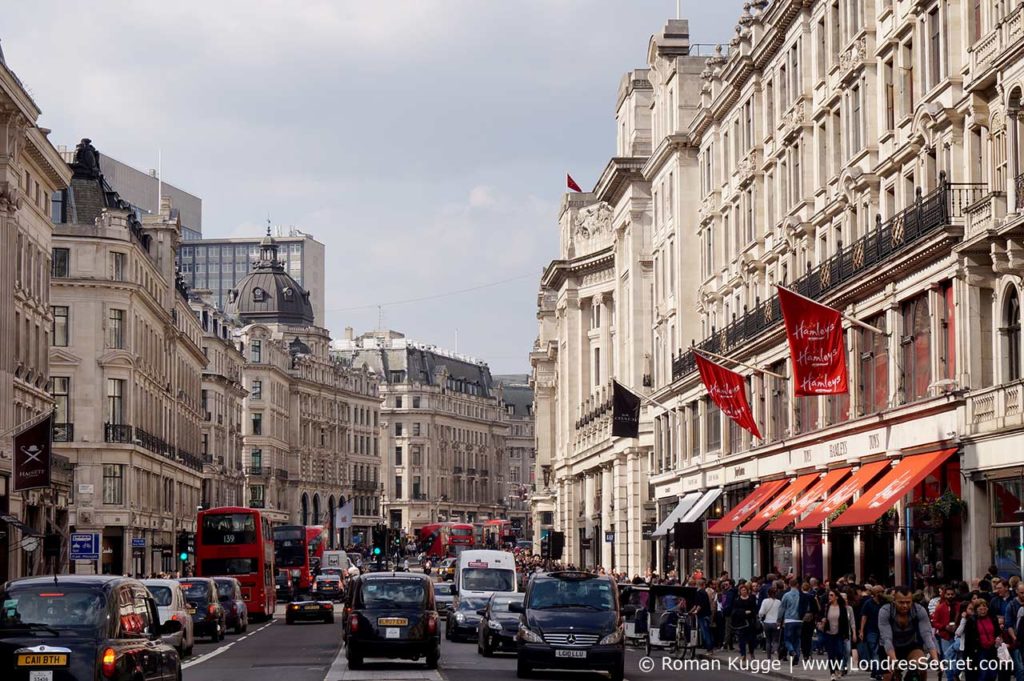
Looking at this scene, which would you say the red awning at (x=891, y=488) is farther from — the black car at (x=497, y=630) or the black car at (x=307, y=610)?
the black car at (x=307, y=610)

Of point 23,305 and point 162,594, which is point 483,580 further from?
point 23,305

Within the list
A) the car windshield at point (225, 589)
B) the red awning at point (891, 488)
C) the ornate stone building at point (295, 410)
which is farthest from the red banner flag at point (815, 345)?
the ornate stone building at point (295, 410)

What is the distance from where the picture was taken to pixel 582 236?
110 meters

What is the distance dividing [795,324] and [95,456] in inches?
2079

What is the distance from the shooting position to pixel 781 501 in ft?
165

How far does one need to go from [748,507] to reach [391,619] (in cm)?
2315

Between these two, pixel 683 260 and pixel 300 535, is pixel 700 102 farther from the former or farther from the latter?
pixel 300 535

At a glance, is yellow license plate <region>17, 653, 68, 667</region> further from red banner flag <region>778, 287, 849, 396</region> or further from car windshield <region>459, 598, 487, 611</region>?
car windshield <region>459, 598, 487, 611</region>

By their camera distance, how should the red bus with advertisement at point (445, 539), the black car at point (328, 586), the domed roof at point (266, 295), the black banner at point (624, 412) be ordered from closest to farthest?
the black banner at point (624, 412)
the black car at point (328, 586)
the red bus with advertisement at point (445, 539)
the domed roof at point (266, 295)

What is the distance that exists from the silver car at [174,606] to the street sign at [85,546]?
10598 mm

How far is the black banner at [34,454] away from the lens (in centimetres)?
5084

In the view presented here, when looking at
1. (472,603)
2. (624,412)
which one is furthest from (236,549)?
(472,603)

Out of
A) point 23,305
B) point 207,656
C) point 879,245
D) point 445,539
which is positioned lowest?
point 207,656

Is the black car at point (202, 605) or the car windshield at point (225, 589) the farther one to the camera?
the car windshield at point (225, 589)
